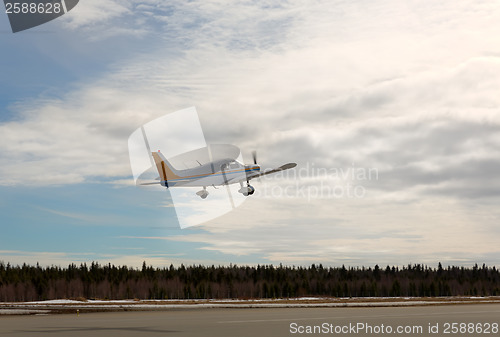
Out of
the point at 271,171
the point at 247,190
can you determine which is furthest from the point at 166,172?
the point at 247,190

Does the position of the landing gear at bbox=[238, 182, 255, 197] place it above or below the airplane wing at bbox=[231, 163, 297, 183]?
below

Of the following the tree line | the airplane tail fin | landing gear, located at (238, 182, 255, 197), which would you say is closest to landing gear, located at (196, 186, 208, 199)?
landing gear, located at (238, 182, 255, 197)

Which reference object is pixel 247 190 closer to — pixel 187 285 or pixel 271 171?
pixel 271 171

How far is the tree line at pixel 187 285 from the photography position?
111438mm

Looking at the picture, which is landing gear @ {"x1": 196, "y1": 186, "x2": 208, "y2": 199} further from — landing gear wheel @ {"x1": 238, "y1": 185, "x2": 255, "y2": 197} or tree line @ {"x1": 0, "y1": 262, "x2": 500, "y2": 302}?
tree line @ {"x1": 0, "y1": 262, "x2": 500, "y2": 302}

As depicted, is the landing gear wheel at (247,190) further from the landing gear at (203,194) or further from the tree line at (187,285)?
the tree line at (187,285)

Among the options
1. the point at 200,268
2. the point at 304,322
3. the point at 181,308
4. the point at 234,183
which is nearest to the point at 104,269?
the point at 200,268

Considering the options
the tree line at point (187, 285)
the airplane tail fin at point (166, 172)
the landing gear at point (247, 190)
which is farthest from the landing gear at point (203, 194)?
the tree line at point (187, 285)

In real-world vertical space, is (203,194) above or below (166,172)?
below

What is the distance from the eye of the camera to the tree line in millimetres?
111438

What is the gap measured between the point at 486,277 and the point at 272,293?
315 ft

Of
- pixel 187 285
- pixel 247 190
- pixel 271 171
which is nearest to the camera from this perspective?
pixel 247 190

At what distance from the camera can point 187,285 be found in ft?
393

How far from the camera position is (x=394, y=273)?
193 meters
